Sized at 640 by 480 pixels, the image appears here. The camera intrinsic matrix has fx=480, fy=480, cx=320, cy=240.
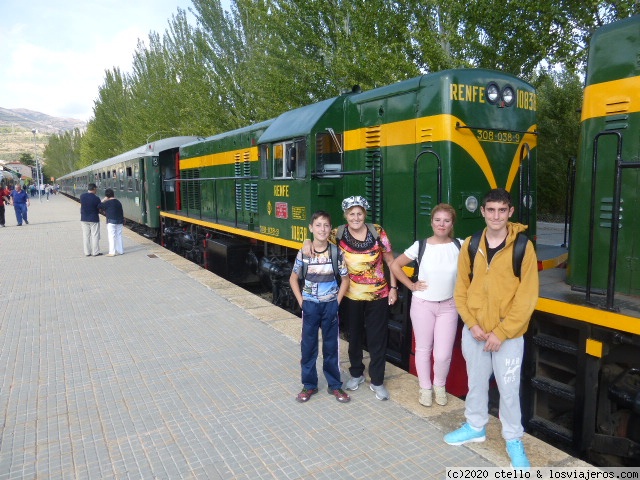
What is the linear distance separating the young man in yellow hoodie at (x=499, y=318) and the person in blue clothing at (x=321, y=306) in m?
1.17

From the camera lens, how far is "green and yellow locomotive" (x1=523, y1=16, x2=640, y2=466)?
136 inches

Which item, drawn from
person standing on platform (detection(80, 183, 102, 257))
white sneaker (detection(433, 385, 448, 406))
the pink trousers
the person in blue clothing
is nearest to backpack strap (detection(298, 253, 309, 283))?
the person in blue clothing

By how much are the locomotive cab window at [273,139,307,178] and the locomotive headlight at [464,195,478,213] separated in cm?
241

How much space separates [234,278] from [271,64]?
10.5 meters

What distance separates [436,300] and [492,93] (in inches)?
102

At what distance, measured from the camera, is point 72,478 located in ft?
10.5

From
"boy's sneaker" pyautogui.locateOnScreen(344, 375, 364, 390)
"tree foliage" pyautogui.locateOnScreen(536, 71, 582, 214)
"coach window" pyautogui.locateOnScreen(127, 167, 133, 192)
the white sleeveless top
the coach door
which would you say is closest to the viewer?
the white sleeveless top

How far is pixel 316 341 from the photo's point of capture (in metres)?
4.31

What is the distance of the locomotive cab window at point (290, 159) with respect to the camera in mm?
Answer: 6711

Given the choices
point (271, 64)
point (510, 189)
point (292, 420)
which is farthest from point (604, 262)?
point (271, 64)

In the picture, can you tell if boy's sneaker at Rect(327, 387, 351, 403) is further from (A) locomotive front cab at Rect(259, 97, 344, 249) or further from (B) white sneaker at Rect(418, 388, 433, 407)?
(A) locomotive front cab at Rect(259, 97, 344, 249)

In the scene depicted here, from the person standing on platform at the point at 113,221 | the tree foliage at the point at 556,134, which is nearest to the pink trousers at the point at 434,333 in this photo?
→ the person standing on platform at the point at 113,221

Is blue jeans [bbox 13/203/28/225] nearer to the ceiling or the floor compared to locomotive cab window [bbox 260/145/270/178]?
nearer to the floor

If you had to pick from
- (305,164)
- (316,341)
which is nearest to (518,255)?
(316,341)
